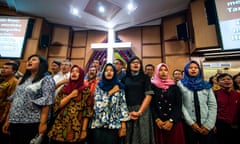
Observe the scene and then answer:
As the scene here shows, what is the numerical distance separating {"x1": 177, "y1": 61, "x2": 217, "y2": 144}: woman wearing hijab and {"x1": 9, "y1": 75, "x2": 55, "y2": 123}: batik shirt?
1396 mm

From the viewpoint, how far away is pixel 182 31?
3463 millimetres

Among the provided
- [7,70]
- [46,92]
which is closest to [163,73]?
[46,92]

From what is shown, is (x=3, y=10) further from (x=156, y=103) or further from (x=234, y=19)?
(x=234, y=19)

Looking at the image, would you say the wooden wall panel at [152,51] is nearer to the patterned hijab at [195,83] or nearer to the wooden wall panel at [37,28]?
the patterned hijab at [195,83]

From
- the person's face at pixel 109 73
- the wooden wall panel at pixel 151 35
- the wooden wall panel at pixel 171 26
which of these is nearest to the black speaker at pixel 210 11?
the wooden wall panel at pixel 171 26

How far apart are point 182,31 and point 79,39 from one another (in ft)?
10.4

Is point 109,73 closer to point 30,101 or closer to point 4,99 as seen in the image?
point 30,101

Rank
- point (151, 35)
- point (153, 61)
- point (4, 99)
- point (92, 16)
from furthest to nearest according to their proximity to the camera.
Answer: point (151, 35) < point (153, 61) < point (92, 16) < point (4, 99)

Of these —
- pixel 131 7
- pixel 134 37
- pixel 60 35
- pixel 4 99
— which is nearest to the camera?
pixel 4 99

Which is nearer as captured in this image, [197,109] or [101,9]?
[197,109]

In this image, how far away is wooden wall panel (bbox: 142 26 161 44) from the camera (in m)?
Result: 4.18

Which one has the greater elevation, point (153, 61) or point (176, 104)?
point (153, 61)

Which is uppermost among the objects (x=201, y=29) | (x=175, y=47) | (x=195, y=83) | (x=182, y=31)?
(x=182, y=31)

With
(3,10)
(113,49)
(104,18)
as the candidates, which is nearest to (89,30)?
(104,18)
